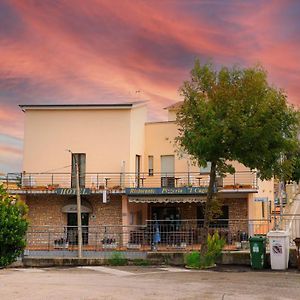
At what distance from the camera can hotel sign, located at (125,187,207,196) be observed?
33.7 meters

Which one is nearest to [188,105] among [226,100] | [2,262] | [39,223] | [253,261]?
[226,100]

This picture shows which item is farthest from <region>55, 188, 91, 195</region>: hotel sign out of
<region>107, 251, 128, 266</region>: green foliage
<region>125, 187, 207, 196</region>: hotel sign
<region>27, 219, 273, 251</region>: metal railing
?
<region>107, 251, 128, 266</region>: green foliage

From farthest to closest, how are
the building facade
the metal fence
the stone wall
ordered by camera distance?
the stone wall → the building facade → the metal fence

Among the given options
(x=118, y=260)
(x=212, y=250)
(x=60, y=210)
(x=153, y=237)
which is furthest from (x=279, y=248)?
(x=60, y=210)

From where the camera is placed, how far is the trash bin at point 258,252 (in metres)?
19.4

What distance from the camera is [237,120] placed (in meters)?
18.8

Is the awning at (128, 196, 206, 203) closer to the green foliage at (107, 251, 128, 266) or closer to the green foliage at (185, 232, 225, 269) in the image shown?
the green foliage at (107, 251, 128, 266)

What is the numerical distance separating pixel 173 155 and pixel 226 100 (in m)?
18.5

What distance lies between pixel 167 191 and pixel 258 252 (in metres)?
15.0

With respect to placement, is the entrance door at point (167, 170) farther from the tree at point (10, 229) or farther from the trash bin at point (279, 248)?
the trash bin at point (279, 248)

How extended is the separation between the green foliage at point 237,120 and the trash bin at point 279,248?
2.25 m

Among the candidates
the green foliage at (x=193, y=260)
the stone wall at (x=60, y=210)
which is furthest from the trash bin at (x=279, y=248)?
the stone wall at (x=60, y=210)

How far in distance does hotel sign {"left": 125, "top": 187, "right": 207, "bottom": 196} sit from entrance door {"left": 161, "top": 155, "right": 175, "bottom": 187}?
9.01ft

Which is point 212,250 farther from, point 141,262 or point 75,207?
point 75,207
